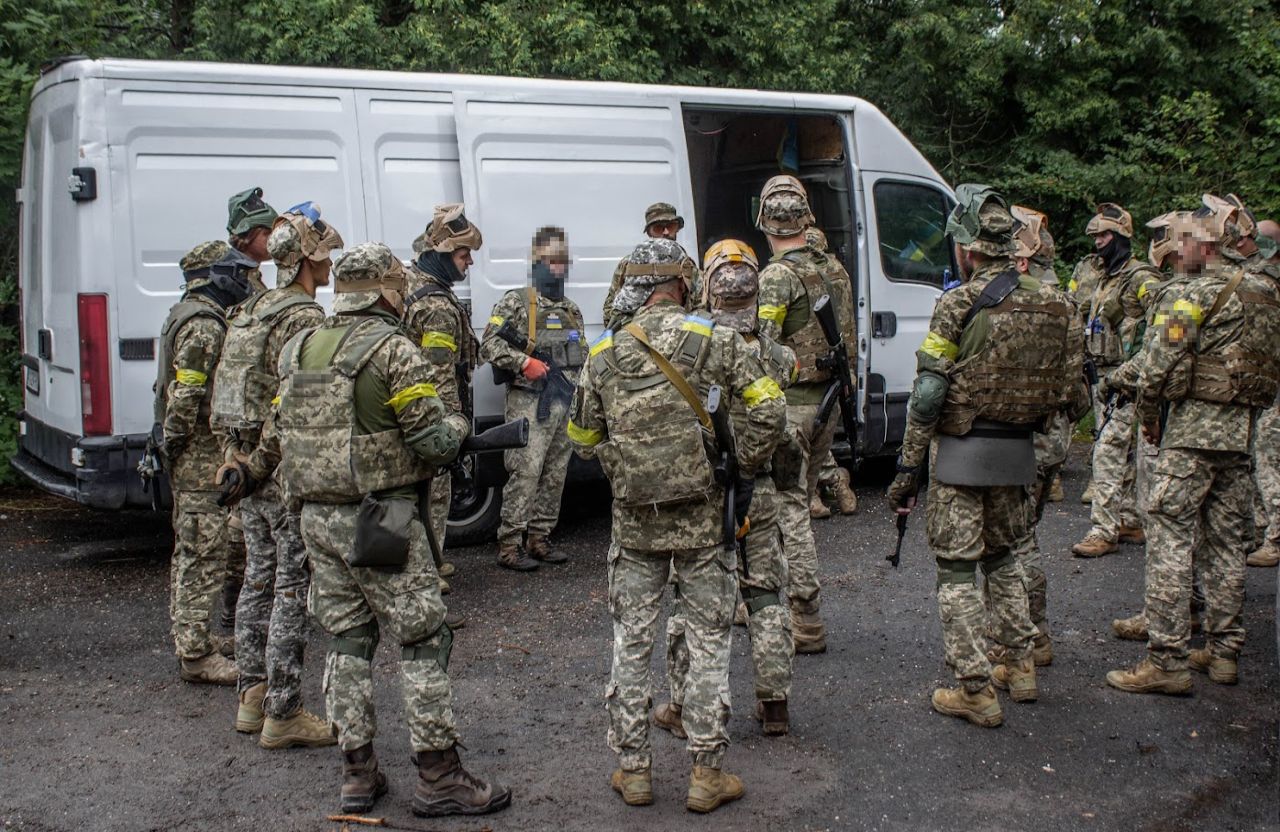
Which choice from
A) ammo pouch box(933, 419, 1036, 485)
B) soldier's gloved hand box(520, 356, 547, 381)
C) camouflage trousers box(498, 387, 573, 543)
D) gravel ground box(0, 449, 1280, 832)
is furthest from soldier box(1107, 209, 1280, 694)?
camouflage trousers box(498, 387, 573, 543)

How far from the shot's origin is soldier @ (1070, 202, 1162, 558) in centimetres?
725

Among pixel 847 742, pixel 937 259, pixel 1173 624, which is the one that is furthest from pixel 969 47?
pixel 847 742

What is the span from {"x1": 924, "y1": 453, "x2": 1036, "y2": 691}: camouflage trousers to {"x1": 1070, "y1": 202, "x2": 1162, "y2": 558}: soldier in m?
2.17

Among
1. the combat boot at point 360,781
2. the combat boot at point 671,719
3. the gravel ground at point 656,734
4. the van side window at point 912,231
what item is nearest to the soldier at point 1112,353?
the gravel ground at point 656,734

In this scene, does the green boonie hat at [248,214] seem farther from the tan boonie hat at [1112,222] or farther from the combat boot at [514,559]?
the tan boonie hat at [1112,222]

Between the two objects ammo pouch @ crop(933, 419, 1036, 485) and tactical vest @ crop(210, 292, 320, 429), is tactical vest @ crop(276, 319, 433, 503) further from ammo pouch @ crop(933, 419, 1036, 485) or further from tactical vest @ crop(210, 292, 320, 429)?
ammo pouch @ crop(933, 419, 1036, 485)

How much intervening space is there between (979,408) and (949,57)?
9952 millimetres

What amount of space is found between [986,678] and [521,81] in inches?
170

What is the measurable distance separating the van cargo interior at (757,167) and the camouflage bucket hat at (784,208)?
2.52 metres

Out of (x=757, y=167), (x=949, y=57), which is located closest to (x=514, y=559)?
(x=757, y=167)

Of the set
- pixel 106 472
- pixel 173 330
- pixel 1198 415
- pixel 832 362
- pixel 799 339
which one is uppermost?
pixel 173 330

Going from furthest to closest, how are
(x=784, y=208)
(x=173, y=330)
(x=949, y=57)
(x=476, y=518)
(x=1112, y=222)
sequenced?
(x=949, y=57), (x=1112, y=222), (x=476, y=518), (x=784, y=208), (x=173, y=330)

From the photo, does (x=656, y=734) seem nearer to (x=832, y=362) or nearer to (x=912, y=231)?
(x=832, y=362)

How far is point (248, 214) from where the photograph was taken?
5.43 meters
